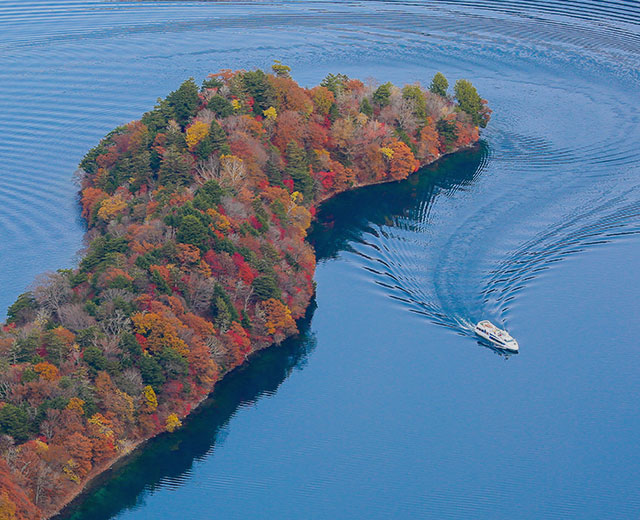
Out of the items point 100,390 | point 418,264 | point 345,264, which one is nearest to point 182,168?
point 345,264

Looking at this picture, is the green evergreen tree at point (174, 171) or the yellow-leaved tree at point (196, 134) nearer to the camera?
the green evergreen tree at point (174, 171)

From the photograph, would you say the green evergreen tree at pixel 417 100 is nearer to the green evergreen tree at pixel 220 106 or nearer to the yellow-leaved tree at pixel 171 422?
the green evergreen tree at pixel 220 106

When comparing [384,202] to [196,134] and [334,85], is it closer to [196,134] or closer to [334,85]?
[334,85]

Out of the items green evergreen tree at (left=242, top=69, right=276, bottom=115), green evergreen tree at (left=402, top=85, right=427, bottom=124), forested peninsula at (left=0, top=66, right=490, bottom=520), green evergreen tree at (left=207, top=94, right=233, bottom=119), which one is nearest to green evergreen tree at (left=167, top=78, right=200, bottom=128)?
forested peninsula at (left=0, top=66, right=490, bottom=520)

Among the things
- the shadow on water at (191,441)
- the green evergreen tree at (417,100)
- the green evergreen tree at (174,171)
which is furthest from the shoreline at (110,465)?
the green evergreen tree at (417,100)

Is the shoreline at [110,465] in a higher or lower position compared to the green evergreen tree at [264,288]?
lower

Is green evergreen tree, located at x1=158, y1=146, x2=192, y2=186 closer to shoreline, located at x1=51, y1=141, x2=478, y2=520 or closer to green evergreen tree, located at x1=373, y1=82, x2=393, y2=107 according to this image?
shoreline, located at x1=51, y1=141, x2=478, y2=520
